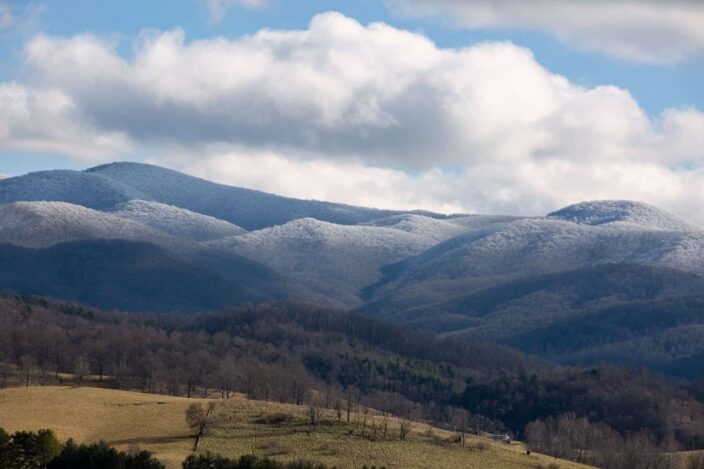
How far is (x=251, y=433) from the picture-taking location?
484 ft

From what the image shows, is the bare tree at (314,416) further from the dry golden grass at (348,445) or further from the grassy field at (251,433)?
the dry golden grass at (348,445)

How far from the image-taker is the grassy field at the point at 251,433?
13662 centimetres

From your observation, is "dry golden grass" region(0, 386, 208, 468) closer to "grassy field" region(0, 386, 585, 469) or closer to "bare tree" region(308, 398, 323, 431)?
"grassy field" region(0, 386, 585, 469)

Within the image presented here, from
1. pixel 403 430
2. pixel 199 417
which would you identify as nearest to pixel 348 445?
pixel 403 430

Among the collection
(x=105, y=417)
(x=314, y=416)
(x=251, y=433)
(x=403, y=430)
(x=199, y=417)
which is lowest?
(x=105, y=417)

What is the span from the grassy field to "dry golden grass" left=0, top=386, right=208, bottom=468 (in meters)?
0.12

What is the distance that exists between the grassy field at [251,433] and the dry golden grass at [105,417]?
0.40 ft

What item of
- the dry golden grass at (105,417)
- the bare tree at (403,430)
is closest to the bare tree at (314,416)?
the bare tree at (403,430)

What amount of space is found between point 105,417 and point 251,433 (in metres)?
22.2

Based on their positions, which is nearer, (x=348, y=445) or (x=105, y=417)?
(x=348, y=445)

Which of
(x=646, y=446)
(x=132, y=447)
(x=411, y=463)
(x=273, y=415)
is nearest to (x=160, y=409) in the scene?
(x=273, y=415)

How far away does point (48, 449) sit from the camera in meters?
113

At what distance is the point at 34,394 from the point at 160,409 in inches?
800

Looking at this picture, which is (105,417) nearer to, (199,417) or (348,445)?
(199,417)
